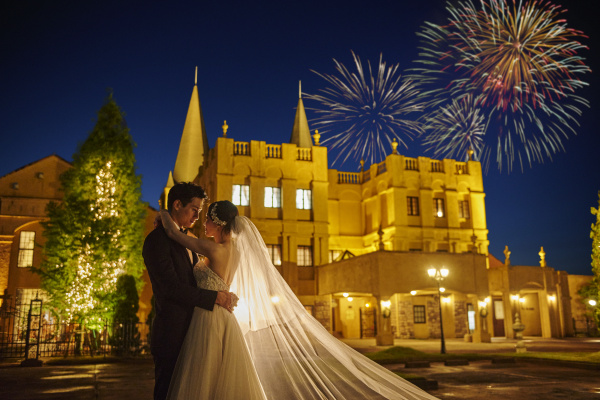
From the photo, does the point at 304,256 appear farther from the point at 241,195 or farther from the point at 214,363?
the point at 214,363

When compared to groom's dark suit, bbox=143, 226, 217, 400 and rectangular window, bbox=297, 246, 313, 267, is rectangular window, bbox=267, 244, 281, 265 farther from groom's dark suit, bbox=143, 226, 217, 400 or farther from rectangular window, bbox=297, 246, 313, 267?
groom's dark suit, bbox=143, 226, 217, 400

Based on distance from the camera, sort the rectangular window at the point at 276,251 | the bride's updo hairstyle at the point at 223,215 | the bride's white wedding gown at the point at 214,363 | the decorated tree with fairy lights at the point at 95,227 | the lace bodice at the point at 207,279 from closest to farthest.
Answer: the bride's white wedding gown at the point at 214,363 → the lace bodice at the point at 207,279 → the bride's updo hairstyle at the point at 223,215 → the decorated tree with fairy lights at the point at 95,227 → the rectangular window at the point at 276,251

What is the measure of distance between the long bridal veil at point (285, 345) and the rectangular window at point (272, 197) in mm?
29463

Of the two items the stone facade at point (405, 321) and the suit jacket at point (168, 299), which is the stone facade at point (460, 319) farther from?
the suit jacket at point (168, 299)

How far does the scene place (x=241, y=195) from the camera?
34.7 meters

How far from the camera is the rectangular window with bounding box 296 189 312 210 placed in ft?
117

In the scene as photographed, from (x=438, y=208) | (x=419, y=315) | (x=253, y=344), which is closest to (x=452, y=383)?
(x=253, y=344)

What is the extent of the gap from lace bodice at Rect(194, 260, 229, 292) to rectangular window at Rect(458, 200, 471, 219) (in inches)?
1421

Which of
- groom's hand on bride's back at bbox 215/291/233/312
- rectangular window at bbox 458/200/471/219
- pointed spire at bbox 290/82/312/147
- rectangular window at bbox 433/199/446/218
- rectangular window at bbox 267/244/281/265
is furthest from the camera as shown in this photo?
pointed spire at bbox 290/82/312/147

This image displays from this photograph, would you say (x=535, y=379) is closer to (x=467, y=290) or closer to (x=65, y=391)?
(x=65, y=391)

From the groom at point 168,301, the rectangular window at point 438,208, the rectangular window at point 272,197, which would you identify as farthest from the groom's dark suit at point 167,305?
the rectangular window at point 438,208

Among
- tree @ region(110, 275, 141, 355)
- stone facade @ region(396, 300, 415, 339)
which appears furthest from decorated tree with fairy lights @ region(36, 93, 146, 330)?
stone facade @ region(396, 300, 415, 339)

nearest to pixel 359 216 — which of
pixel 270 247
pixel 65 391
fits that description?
pixel 270 247

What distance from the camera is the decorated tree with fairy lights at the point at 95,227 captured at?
2294 cm
